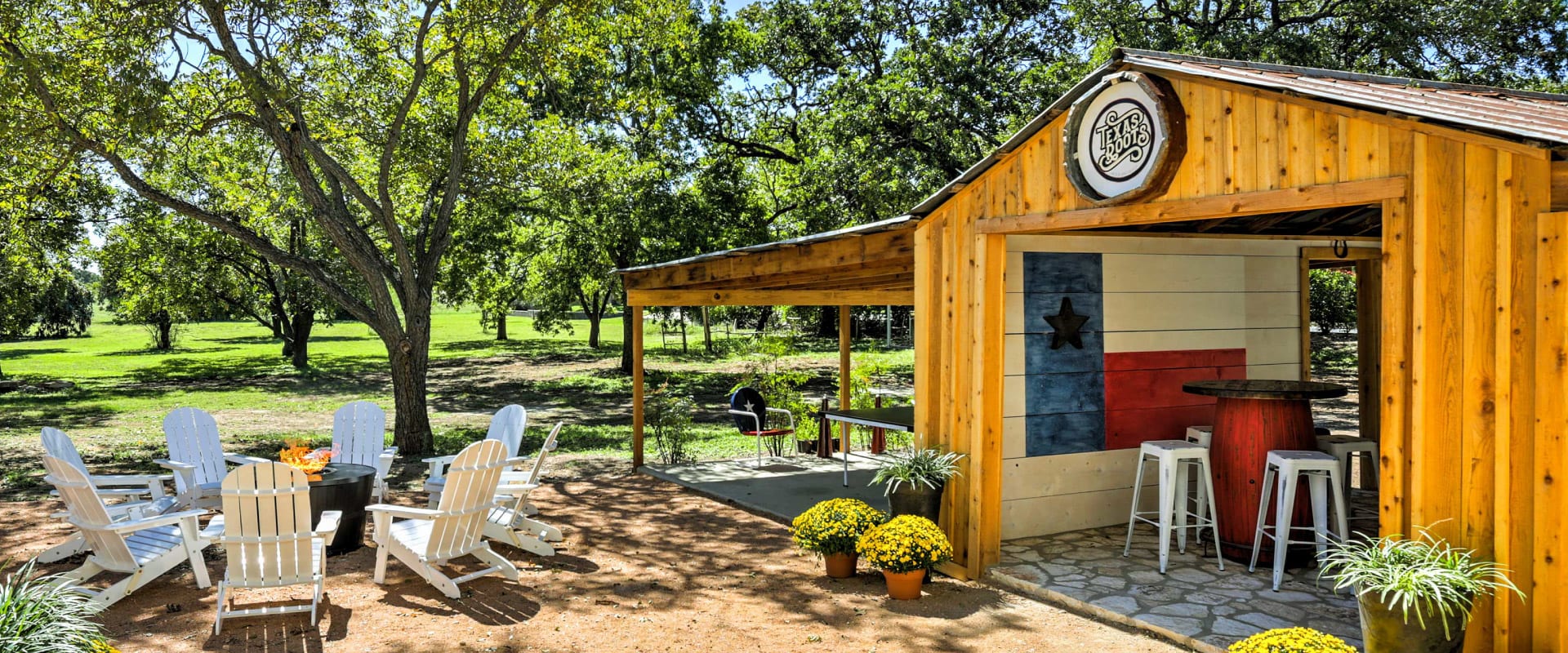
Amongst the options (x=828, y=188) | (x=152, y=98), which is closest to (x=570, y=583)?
(x=152, y=98)

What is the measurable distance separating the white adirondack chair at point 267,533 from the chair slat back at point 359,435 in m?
2.84

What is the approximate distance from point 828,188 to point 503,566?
9579mm

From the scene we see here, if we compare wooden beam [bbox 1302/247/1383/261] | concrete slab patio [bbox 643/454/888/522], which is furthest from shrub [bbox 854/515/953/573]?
wooden beam [bbox 1302/247/1383/261]

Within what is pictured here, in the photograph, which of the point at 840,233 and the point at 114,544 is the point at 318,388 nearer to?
the point at 114,544

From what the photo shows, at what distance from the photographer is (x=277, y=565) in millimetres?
4598

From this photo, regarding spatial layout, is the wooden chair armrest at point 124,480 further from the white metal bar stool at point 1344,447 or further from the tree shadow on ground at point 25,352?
the tree shadow on ground at point 25,352

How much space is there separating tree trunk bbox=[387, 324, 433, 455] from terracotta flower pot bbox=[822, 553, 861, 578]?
6537 mm

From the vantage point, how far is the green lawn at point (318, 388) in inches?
482

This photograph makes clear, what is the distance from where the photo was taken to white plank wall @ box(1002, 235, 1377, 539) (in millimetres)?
5828

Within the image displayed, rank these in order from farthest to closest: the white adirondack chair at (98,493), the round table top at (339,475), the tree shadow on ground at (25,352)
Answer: the tree shadow on ground at (25,352)
the round table top at (339,475)
the white adirondack chair at (98,493)

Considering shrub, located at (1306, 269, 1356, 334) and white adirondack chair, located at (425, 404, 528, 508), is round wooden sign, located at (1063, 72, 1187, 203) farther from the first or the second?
shrub, located at (1306, 269, 1356, 334)

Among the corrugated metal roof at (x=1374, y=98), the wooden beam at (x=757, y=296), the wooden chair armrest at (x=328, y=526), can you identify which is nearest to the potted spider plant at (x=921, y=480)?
the corrugated metal roof at (x=1374, y=98)

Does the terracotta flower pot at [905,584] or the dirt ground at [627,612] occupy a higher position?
the terracotta flower pot at [905,584]

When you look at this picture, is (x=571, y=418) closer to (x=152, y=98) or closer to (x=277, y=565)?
(x=152, y=98)
